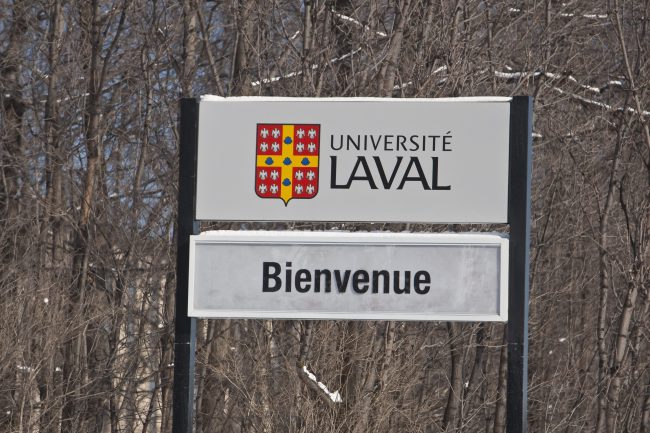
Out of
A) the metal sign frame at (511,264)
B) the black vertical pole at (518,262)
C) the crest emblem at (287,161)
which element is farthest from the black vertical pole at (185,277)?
the black vertical pole at (518,262)

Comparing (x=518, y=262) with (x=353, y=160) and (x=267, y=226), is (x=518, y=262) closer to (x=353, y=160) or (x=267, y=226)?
(x=353, y=160)

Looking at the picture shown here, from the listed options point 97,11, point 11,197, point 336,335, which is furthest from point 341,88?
point 11,197

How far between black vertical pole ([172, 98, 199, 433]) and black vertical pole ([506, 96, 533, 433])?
1612 millimetres

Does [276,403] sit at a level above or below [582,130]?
below

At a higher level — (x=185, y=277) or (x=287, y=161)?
(x=287, y=161)

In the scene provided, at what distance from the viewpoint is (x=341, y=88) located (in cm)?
1288

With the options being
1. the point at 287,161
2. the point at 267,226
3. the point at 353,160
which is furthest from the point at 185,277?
the point at 267,226

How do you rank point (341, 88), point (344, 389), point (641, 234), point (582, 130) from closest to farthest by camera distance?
point (344, 389) < point (341, 88) < point (641, 234) < point (582, 130)

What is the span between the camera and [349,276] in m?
5.82

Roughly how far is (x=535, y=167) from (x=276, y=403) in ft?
28.6

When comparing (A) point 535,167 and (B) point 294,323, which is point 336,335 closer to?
(B) point 294,323

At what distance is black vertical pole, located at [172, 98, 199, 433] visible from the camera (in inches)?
231

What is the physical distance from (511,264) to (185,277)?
165cm

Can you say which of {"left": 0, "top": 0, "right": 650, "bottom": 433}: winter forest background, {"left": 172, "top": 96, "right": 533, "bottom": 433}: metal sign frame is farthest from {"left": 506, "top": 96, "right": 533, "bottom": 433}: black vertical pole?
{"left": 0, "top": 0, "right": 650, "bottom": 433}: winter forest background
